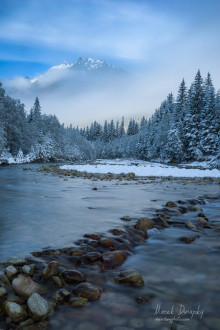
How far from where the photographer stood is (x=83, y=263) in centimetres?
266

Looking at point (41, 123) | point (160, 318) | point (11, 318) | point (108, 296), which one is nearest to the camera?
point (11, 318)

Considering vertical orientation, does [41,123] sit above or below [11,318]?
above

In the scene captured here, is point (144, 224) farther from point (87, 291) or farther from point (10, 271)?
point (10, 271)

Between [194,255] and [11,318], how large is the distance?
2.19 metres

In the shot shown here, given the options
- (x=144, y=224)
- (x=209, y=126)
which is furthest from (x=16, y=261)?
(x=209, y=126)

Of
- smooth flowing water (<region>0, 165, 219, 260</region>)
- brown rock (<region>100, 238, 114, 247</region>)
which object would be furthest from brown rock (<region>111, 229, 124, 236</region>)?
brown rock (<region>100, 238, 114, 247</region>)

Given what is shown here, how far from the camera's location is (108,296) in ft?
6.74

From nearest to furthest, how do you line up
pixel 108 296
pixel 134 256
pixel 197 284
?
pixel 108 296
pixel 197 284
pixel 134 256

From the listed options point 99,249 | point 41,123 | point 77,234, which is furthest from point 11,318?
point 41,123

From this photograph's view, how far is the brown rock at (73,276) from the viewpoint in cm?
224

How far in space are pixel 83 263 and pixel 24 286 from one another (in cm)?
81

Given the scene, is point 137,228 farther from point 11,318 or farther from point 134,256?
point 11,318

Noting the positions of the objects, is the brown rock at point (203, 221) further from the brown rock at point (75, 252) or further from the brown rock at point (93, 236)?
the brown rock at point (75, 252)

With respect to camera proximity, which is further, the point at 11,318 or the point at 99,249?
the point at 99,249
